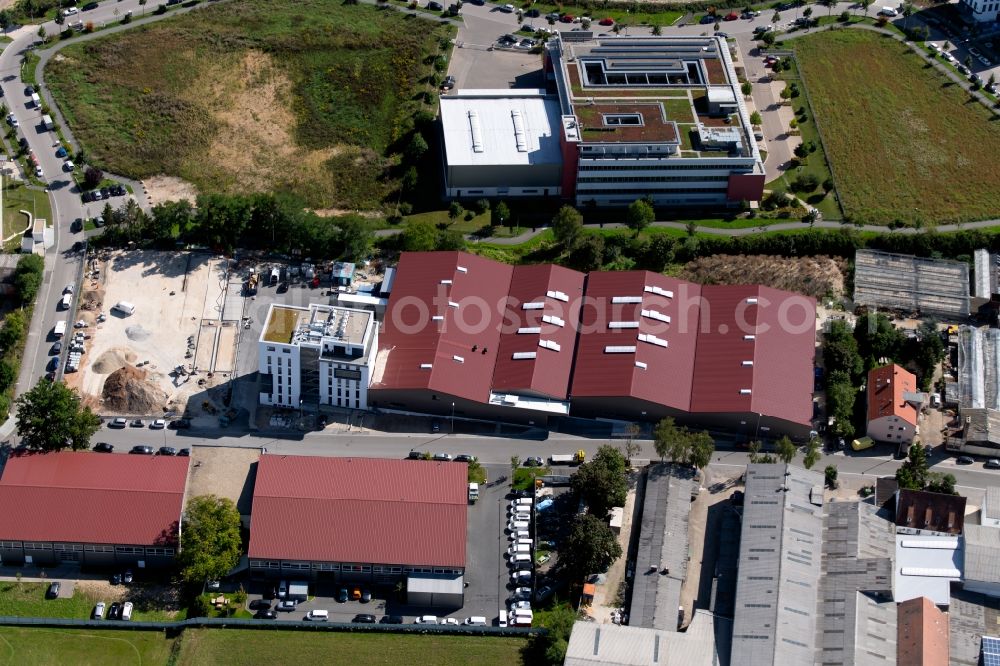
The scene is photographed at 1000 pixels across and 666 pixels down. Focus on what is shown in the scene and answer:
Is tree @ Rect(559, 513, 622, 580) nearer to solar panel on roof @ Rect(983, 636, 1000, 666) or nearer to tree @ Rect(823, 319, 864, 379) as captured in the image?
solar panel on roof @ Rect(983, 636, 1000, 666)

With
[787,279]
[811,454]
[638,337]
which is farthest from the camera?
[787,279]

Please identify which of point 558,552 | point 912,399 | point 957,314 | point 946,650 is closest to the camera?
point 946,650

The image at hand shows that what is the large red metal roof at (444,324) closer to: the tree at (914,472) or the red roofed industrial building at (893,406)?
the red roofed industrial building at (893,406)

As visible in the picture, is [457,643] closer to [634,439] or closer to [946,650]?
[634,439]

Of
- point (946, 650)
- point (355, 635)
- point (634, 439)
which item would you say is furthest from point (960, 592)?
point (355, 635)

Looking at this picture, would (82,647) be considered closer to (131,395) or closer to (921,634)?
(131,395)

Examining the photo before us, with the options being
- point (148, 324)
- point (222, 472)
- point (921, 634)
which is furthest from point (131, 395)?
point (921, 634)
